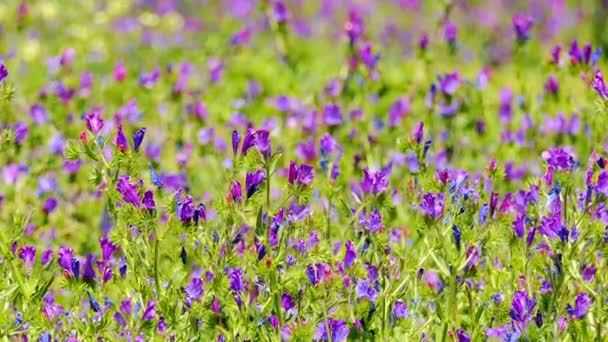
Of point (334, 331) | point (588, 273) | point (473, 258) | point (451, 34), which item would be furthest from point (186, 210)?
point (451, 34)

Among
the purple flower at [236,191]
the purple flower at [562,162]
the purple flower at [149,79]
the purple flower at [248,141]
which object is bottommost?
the purple flower at [149,79]

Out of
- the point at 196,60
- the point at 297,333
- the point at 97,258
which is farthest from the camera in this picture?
the point at 196,60

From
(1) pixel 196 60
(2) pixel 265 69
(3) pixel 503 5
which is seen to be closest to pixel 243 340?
(2) pixel 265 69

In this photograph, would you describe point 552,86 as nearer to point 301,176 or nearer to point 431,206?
point 431,206

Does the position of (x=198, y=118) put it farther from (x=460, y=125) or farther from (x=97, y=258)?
(x=97, y=258)

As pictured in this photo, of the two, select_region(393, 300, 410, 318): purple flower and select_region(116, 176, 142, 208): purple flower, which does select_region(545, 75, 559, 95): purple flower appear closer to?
select_region(393, 300, 410, 318): purple flower

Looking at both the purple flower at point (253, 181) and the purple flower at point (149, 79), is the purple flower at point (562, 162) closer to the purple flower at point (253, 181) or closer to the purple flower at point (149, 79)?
the purple flower at point (253, 181)

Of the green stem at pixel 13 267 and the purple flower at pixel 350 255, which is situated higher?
the purple flower at pixel 350 255

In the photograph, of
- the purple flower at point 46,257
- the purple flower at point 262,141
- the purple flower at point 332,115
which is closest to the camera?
the purple flower at point 262,141

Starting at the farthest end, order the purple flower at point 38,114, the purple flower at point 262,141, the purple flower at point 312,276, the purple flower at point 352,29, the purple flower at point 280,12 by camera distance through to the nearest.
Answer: the purple flower at point 280,12 → the purple flower at point 38,114 → the purple flower at point 352,29 → the purple flower at point 312,276 → the purple flower at point 262,141

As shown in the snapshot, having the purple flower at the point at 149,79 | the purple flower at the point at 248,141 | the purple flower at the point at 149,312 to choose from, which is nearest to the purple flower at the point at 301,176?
the purple flower at the point at 248,141
